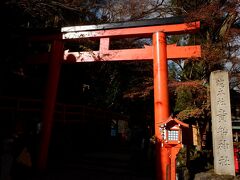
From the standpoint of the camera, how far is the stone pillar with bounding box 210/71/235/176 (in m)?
6.89

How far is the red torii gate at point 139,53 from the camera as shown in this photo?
26.0 feet

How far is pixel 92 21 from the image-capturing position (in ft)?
44.2

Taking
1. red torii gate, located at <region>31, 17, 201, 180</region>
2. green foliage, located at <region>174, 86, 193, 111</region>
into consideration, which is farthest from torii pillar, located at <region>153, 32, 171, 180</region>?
green foliage, located at <region>174, 86, 193, 111</region>

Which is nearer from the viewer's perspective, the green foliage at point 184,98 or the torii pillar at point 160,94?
the torii pillar at point 160,94

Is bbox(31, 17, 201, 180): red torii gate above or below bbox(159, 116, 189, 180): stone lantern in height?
above

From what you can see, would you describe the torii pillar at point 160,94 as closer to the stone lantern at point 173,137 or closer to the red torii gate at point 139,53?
the red torii gate at point 139,53

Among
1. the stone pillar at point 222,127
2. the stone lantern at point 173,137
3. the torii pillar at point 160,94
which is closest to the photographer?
the stone lantern at point 173,137

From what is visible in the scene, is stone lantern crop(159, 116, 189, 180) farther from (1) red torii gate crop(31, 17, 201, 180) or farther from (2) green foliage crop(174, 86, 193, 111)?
(2) green foliage crop(174, 86, 193, 111)

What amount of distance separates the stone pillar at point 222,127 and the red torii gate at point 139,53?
1327 mm

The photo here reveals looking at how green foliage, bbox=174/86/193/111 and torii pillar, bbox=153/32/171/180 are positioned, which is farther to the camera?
green foliage, bbox=174/86/193/111

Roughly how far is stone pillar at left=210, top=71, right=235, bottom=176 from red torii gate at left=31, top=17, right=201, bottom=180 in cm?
133

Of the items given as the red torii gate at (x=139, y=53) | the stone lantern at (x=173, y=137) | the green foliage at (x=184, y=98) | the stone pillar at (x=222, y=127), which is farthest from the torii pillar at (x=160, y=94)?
the green foliage at (x=184, y=98)

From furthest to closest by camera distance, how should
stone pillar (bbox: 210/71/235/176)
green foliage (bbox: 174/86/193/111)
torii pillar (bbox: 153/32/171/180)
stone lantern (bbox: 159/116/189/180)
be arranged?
green foliage (bbox: 174/86/193/111), torii pillar (bbox: 153/32/171/180), stone pillar (bbox: 210/71/235/176), stone lantern (bbox: 159/116/189/180)

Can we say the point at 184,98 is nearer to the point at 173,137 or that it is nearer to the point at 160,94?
the point at 160,94
